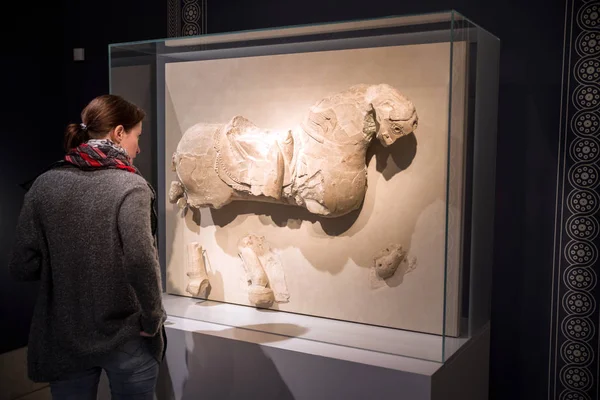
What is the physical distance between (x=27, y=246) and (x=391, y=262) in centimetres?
132

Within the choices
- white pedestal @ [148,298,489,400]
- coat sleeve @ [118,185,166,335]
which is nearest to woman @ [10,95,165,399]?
coat sleeve @ [118,185,166,335]

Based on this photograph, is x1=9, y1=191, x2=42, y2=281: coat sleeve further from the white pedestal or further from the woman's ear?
the white pedestal

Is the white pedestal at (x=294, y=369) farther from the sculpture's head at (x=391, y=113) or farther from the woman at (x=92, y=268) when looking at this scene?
the sculpture's head at (x=391, y=113)

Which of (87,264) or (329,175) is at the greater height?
(329,175)

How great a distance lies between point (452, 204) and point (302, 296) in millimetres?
837

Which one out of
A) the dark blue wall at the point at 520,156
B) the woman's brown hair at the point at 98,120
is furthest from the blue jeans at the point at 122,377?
the dark blue wall at the point at 520,156

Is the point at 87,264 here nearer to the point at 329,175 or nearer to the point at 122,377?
the point at 122,377

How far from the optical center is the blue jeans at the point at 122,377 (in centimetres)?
199

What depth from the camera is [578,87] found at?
2.72m

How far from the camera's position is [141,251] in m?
1.87

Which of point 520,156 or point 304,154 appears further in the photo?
point 520,156

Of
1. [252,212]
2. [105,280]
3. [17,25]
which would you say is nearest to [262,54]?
[252,212]

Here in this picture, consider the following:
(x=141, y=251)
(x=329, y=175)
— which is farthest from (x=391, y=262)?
(x=141, y=251)

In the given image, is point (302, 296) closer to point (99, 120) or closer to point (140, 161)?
point (140, 161)
